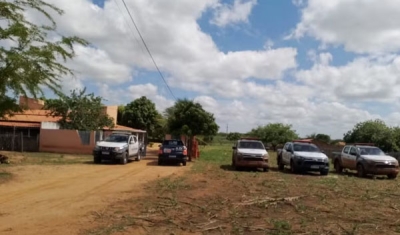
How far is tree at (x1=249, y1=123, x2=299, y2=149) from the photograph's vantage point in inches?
3391

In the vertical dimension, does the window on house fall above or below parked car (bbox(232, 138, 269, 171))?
above

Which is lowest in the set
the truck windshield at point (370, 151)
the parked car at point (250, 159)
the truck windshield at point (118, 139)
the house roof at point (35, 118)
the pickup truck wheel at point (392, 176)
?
the pickup truck wheel at point (392, 176)

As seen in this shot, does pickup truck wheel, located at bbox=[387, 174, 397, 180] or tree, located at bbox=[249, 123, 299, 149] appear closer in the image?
pickup truck wheel, located at bbox=[387, 174, 397, 180]

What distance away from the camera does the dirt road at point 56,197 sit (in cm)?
847

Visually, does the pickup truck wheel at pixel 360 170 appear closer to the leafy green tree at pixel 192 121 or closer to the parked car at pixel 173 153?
the parked car at pixel 173 153

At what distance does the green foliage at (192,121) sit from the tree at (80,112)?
6.64 m

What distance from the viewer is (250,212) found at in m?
10.3

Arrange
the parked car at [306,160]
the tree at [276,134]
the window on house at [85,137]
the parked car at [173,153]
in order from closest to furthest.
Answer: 1. the parked car at [306,160]
2. the parked car at [173,153]
3. the window on house at [85,137]
4. the tree at [276,134]

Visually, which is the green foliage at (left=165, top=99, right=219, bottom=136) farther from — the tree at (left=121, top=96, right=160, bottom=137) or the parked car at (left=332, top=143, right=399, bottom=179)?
the tree at (left=121, top=96, right=160, bottom=137)

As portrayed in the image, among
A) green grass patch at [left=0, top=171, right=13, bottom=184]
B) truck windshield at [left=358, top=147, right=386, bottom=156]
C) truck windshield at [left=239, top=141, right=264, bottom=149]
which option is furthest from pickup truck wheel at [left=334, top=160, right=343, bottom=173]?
green grass patch at [left=0, top=171, right=13, bottom=184]

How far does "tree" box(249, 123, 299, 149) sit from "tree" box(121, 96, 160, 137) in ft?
88.6

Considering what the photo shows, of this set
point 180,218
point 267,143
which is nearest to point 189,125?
point 180,218

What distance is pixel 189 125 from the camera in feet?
122

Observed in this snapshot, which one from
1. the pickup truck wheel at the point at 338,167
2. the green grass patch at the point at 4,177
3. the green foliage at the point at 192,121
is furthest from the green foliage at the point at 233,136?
the green grass patch at the point at 4,177
